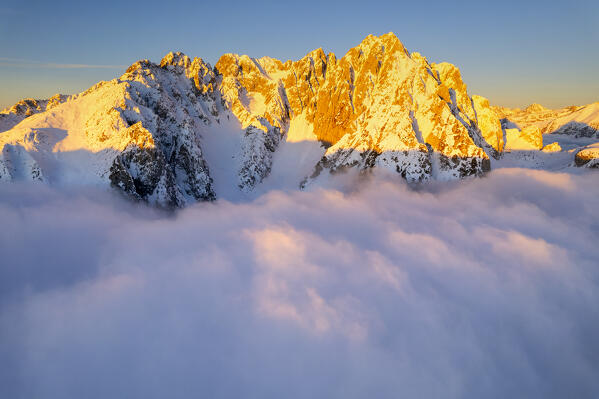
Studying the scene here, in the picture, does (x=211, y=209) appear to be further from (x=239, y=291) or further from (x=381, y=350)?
(x=381, y=350)

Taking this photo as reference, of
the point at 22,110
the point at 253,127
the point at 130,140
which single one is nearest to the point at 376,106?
the point at 253,127

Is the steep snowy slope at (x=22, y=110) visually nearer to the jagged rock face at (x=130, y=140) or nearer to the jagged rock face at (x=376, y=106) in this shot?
the jagged rock face at (x=130, y=140)

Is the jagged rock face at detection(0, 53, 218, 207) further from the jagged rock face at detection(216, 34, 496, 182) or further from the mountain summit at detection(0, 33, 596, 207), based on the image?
the jagged rock face at detection(216, 34, 496, 182)

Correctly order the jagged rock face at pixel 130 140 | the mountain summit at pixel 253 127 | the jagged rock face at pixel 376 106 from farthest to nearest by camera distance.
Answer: the jagged rock face at pixel 376 106, the mountain summit at pixel 253 127, the jagged rock face at pixel 130 140

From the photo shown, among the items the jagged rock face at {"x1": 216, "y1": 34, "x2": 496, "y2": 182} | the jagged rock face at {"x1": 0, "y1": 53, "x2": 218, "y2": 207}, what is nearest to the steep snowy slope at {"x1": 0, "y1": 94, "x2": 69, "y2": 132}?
the jagged rock face at {"x1": 0, "y1": 53, "x2": 218, "y2": 207}

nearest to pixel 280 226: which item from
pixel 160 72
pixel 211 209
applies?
pixel 211 209

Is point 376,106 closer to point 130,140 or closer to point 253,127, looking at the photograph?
point 253,127

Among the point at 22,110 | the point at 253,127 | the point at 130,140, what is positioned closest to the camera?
the point at 130,140

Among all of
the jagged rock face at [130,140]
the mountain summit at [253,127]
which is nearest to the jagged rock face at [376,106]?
the mountain summit at [253,127]

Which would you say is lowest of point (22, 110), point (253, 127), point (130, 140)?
point (130, 140)
